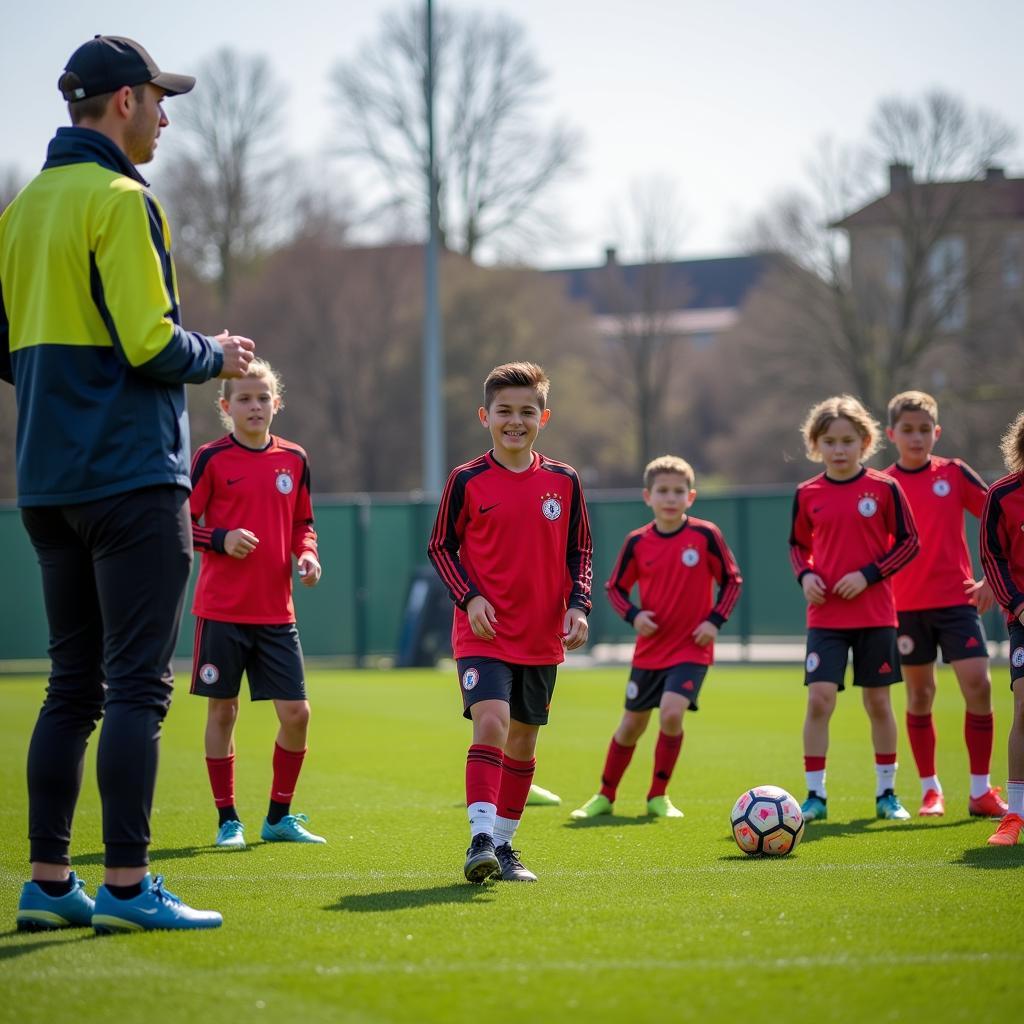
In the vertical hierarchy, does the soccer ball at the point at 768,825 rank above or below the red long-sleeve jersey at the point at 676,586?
below

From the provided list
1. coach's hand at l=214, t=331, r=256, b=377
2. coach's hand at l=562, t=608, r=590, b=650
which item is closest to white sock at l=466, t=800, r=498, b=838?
coach's hand at l=562, t=608, r=590, b=650

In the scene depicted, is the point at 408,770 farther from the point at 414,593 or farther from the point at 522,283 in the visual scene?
the point at 522,283

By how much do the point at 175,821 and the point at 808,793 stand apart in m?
3.26

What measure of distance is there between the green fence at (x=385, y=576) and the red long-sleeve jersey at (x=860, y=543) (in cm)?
1441

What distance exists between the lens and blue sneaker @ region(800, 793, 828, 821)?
7.36 meters

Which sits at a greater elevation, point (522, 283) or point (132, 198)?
point (522, 283)

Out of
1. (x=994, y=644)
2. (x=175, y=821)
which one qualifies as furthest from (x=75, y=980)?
(x=994, y=644)

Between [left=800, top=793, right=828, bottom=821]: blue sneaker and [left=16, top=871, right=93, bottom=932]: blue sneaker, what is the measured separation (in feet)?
12.8

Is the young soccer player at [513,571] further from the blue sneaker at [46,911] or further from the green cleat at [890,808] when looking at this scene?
the green cleat at [890,808]

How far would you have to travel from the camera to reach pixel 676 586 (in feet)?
27.1

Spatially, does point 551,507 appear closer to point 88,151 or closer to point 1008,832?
point 88,151

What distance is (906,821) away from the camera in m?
7.18

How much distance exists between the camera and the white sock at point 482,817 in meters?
5.46

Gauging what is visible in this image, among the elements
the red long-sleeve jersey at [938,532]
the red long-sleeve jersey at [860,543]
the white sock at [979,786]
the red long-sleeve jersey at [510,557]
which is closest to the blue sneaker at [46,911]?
the red long-sleeve jersey at [510,557]
